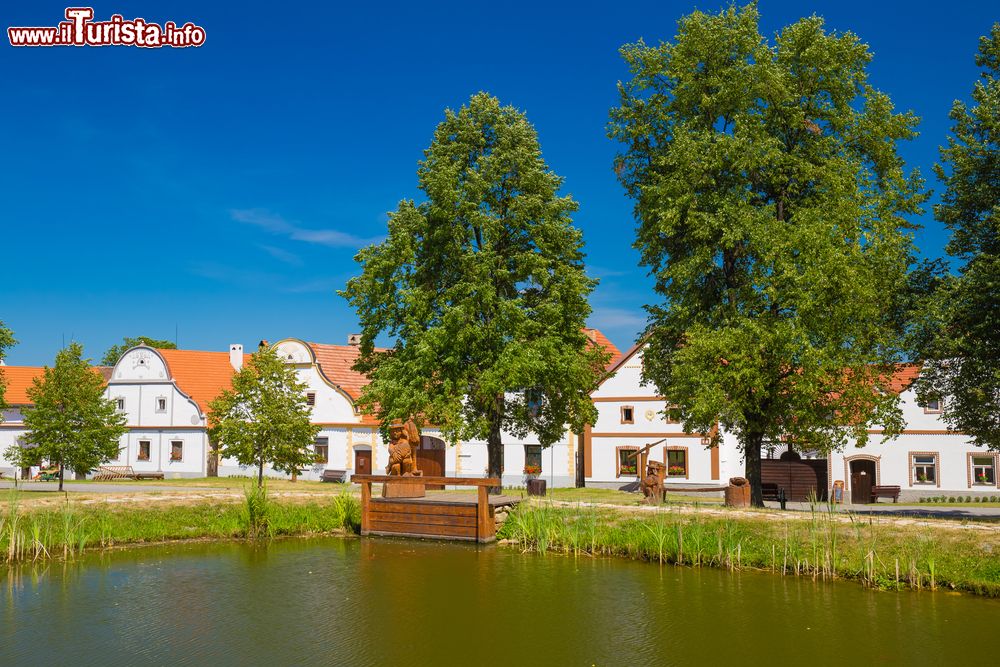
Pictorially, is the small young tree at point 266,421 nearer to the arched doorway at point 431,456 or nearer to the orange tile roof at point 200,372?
the arched doorway at point 431,456

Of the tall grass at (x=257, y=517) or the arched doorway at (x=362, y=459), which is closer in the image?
the tall grass at (x=257, y=517)

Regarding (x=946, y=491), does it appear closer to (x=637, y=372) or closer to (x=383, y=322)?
(x=637, y=372)

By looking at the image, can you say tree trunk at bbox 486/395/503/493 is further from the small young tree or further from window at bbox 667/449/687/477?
window at bbox 667/449/687/477

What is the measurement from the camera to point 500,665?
1213 cm

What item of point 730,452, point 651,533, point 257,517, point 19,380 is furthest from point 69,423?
point 19,380

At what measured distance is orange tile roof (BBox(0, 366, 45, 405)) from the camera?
60.8m

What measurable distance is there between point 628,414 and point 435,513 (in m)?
19.5

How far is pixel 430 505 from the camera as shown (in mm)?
24953

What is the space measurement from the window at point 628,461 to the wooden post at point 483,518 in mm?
18946

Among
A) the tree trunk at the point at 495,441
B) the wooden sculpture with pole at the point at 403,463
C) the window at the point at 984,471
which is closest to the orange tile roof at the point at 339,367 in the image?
the tree trunk at the point at 495,441

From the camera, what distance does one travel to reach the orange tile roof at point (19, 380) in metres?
60.8

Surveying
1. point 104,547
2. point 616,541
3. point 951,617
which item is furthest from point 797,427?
point 104,547

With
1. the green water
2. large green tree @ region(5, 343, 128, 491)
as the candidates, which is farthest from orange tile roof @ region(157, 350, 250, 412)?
the green water

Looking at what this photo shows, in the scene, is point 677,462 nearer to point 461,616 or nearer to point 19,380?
point 461,616
